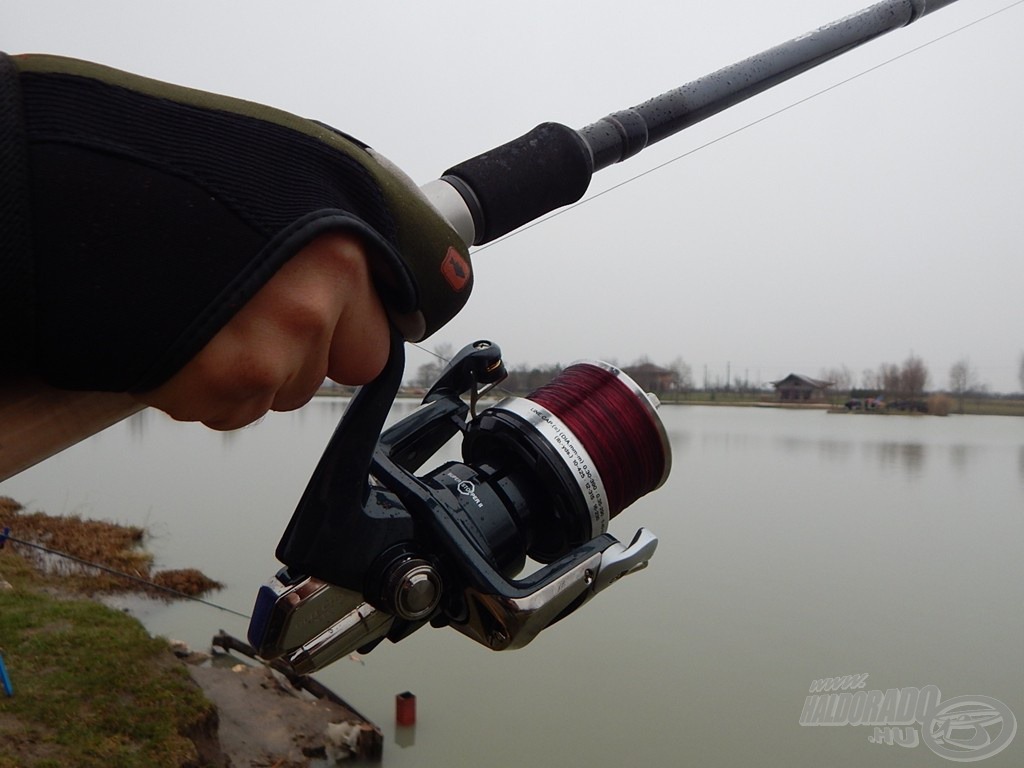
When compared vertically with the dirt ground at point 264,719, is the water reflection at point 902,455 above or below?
below

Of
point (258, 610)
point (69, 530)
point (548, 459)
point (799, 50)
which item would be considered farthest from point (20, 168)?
point (69, 530)

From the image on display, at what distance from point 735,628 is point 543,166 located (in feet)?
12.5

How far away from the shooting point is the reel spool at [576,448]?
0.91 metres

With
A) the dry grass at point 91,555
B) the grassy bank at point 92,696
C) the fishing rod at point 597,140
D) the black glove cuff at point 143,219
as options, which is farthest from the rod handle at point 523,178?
the dry grass at point 91,555

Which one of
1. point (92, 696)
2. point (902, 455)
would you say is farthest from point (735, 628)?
point (902, 455)

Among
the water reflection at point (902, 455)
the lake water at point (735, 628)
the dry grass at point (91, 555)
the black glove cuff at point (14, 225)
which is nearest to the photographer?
the black glove cuff at point (14, 225)

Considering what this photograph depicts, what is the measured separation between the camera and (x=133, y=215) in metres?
0.39

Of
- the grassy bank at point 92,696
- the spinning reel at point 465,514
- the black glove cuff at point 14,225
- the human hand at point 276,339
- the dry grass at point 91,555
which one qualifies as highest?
the black glove cuff at point 14,225

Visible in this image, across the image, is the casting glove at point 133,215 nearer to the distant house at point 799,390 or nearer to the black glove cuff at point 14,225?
the black glove cuff at point 14,225

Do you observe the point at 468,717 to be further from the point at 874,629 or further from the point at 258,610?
the point at 258,610

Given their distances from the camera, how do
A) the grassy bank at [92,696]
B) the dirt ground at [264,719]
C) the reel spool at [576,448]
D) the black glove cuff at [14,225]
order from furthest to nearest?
A: the dirt ground at [264,719] < the grassy bank at [92,696] < the reel spool at [576,448] < the black glove cuff at [14,225]

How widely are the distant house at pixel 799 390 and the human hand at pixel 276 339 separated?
→ 31.5ft

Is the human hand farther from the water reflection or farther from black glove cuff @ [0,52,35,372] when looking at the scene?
the water reflection

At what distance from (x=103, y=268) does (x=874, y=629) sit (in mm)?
4529
